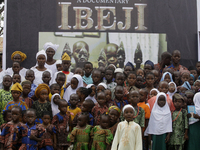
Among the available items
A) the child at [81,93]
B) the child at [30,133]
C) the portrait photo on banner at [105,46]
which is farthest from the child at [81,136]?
the portrait photo on banner at [105,46]

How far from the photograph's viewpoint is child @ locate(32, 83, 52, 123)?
5824 mm

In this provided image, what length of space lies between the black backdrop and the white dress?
543 cm

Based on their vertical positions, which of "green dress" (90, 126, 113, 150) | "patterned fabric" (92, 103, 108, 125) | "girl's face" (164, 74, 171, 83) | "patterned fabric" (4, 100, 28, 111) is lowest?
"green dress" (90, 126, 113, 150)

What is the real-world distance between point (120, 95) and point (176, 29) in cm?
502

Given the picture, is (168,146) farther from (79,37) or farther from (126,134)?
(79,37)

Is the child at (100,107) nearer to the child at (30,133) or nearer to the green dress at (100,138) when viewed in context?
the green dress at (100,138)

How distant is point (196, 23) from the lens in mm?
10289

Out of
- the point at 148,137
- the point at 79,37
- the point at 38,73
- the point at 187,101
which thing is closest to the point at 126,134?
the point at 148,137

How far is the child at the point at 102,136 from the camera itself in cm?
532

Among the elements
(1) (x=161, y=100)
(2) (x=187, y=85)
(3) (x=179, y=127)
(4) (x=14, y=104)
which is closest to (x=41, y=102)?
(4) (x=14, y=104)

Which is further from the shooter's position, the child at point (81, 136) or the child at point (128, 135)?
the child at point (81, 136)

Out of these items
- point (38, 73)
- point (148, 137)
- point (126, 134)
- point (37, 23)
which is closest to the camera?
point (126, 134)

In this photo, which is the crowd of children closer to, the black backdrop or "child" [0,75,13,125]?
"child" [0,75,13,125]

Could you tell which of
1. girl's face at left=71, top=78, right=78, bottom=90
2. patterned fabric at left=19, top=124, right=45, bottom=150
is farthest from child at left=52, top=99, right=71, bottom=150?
girl's face at left=71, top=78, right=78, bottom=90
